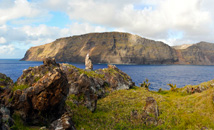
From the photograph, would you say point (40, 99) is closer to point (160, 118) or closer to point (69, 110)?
point (69, 110)

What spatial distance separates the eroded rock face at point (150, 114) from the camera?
50.6 ft

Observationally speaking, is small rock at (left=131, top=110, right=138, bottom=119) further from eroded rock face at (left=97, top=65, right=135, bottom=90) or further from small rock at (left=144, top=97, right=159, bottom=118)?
eroded rock face at (left=97, top=65, right=135, bottom=90)

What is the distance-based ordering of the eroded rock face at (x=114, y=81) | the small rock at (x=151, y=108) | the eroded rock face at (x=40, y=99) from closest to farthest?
the eroded rock face at (x=40, y=99) < the small rock at (x=151, y=108) < the eroded rock face at (x=114, y=81)

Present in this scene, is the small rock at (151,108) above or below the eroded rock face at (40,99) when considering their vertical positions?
below

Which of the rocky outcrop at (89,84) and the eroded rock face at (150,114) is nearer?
the eroded rock face at (150,114)

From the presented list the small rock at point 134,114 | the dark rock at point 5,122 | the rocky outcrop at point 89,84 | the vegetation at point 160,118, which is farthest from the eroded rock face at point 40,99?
the small rock at point 134,114

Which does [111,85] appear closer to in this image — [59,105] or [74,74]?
[74,74]

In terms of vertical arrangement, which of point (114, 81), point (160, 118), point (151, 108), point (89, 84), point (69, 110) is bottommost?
point (160, 118)

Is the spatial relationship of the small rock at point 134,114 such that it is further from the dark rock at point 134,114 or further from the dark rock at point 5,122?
the dark rock at point 5,122

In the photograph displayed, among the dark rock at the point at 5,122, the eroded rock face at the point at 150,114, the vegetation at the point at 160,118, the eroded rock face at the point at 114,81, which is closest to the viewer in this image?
the dark rock at the point at 5,122

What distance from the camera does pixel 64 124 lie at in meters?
10.0

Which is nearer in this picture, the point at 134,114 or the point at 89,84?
the point at 134,114

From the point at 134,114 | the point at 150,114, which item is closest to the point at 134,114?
the point at 134,114

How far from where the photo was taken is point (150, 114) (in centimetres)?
1647
